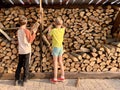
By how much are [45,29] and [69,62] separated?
1034 millimetres

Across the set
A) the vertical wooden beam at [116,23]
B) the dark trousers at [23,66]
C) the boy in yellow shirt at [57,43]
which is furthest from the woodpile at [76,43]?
the dark trousers at [23,66]

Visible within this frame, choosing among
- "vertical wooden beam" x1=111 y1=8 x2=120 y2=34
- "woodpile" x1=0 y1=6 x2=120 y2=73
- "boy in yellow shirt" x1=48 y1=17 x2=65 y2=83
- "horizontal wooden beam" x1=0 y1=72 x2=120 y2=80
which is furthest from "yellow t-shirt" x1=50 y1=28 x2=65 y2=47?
"vertical wooden beam" x1=111 y1=8 x2=120 y2=34

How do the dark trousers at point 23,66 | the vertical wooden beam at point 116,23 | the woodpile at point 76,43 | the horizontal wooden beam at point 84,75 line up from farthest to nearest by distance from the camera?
the vertical wooden beam at point 116,23 → the woodpile at point 76,43 → the horizontal wooden beam at point 84,75 → the dark trousers at point 23,66

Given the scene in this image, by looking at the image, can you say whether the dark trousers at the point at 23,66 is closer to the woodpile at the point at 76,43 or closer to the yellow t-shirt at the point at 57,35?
the woodpile at the point at 76,43

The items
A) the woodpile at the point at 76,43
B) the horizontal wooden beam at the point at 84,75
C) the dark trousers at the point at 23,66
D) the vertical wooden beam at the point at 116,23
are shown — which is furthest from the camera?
the vertical wooden beam at the point at 116,23

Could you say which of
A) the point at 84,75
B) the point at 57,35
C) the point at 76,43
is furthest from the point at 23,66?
the point at 76,43

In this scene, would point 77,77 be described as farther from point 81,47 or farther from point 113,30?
point 113,30

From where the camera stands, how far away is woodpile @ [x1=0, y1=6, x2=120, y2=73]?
796cm

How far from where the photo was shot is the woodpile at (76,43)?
796 cm

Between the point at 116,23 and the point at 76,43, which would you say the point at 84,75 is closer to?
the point at 76,43

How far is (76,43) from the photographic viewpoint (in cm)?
831

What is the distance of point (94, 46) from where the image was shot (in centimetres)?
834

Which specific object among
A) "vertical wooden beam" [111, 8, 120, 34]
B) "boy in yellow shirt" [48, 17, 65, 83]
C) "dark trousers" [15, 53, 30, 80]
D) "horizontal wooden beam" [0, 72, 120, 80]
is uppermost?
"vertical wooden beam" [111, 8, 120, 34]

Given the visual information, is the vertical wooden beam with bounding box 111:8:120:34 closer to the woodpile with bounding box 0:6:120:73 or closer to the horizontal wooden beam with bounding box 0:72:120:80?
the woodpile with bounding box 0:6:120:73
